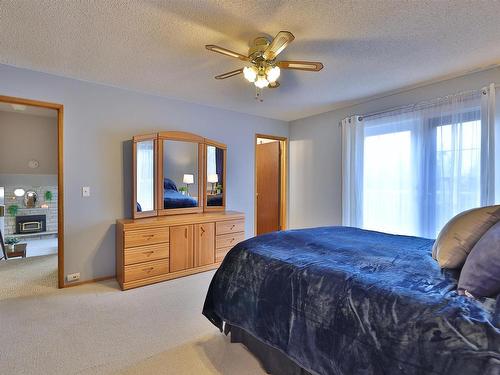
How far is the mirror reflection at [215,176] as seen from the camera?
3.94m

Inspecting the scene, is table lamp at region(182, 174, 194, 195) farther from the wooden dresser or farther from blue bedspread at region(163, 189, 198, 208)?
the wooden dresser

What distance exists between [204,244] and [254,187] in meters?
1.47

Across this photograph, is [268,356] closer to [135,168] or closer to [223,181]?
[135,168]

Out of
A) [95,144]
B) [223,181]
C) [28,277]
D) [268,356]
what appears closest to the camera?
[268,356]

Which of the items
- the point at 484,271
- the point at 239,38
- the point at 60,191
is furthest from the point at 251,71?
the point at 60,191

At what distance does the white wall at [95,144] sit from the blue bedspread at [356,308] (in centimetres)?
193

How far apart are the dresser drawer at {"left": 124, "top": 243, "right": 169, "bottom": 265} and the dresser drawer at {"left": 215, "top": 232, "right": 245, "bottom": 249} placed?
0.73 metres

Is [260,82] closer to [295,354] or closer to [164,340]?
[295,354]

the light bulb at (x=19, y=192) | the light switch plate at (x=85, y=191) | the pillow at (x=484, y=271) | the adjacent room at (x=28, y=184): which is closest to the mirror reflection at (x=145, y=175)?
the light switch plate at (x=85, y=191)

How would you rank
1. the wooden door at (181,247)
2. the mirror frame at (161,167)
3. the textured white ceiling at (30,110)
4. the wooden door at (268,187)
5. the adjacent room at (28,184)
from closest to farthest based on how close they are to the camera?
the wooden door at (181,247)
the mirror frame at (161,167)
the textured white ceiling at (30,110)
the adjacent room at (28,184)
the wooden door at (268,187)

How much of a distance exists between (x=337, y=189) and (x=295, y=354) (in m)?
3.09

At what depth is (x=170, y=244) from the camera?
3176 millimetres

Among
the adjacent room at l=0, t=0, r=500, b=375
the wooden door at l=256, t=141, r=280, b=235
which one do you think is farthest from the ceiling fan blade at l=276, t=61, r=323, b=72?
the wooden door at l=256, t=141, r=280, b=235

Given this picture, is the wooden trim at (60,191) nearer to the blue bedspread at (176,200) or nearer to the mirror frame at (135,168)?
the mirror frame at (135,168)
